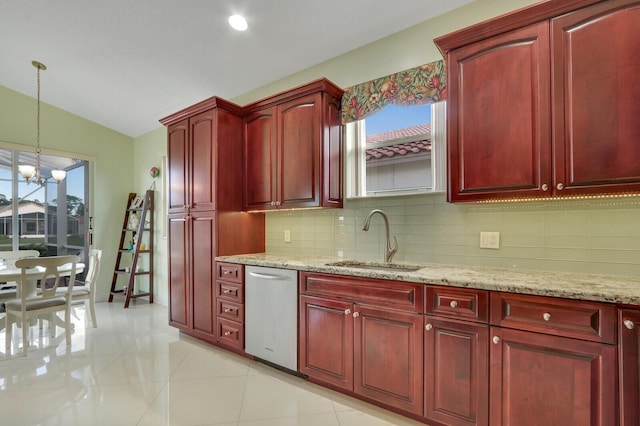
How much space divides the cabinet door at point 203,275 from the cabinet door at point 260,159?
461 millimetres

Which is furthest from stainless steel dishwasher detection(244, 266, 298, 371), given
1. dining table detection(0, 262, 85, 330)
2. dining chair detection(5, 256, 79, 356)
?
dining table detection(0, 262, 85, 330)

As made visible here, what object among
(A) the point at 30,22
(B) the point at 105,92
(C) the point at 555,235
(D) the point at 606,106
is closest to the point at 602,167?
(D) the point at 606,106

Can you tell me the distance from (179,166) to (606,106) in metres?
3.41

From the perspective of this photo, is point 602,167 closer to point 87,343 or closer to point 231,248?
point 231,248

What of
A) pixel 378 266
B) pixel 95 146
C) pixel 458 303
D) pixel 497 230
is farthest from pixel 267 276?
pixel 95 146

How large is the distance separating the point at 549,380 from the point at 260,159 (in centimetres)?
262

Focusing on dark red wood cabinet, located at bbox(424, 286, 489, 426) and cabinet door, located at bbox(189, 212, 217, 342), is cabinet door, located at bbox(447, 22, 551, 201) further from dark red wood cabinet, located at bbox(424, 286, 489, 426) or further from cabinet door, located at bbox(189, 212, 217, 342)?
cabinet door, located at bbox(189, 212, 217, 342)

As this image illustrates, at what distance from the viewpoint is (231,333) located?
9.34 ft

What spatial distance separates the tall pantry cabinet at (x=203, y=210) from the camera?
9.89 feet

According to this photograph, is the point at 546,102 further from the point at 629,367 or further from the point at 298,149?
the point at 298,149

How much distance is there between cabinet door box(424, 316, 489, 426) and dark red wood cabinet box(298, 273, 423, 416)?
6 cm

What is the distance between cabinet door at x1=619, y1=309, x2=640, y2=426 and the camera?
128 cm

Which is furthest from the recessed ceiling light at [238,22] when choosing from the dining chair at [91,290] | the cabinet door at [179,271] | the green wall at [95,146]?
the green wall at [95,146]

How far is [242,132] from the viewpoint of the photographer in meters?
3.22
